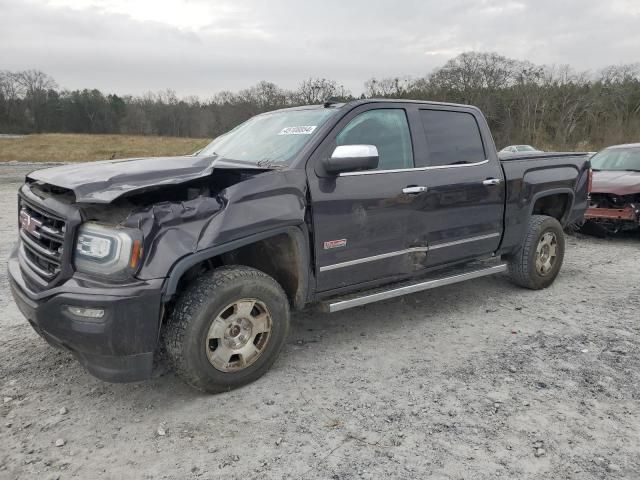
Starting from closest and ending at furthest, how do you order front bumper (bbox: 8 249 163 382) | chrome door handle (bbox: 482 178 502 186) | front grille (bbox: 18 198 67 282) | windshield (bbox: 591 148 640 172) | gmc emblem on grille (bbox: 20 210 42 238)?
front bumper (bbox: 8 249 163 382)
front grille (bbox: 18 198 67 282)
gmc emblem on grille (bbox: 20 210 42 238)
chrome door handle (bbox: 482 178 502 186)
windshield (bbox: 591 148 640 172)

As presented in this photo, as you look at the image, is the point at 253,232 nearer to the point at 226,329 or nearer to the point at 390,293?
the point at 226,329

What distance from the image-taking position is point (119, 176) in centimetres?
290

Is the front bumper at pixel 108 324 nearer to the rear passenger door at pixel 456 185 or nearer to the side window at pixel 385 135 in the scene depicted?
the side window at pixel 385 135

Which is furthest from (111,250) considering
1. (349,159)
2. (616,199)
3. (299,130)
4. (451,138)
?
(616,199)

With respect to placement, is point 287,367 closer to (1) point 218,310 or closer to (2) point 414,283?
(1) point 218,310

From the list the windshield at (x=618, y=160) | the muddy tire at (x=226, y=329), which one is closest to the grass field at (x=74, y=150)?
the windshield at (x=618, y=160)

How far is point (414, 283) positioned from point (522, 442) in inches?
66.1

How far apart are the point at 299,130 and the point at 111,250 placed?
5.76ft

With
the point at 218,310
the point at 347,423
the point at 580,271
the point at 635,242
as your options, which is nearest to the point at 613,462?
the point at 347,423

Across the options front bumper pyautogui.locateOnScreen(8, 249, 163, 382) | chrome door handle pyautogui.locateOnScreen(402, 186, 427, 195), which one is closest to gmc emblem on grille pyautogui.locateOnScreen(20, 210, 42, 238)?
front bumper pyautogui.locateOnScreen(8, 249, 163, 382)

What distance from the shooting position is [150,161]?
11.4ft

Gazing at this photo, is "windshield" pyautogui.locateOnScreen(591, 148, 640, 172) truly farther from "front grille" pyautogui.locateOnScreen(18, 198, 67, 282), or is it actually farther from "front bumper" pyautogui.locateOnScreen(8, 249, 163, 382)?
"front grille" pyautogui.locateOnScreen(18, 198, 67, 282)

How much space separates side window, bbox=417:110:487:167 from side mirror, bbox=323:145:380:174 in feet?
2.77

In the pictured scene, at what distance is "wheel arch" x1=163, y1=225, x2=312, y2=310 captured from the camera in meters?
3.35
